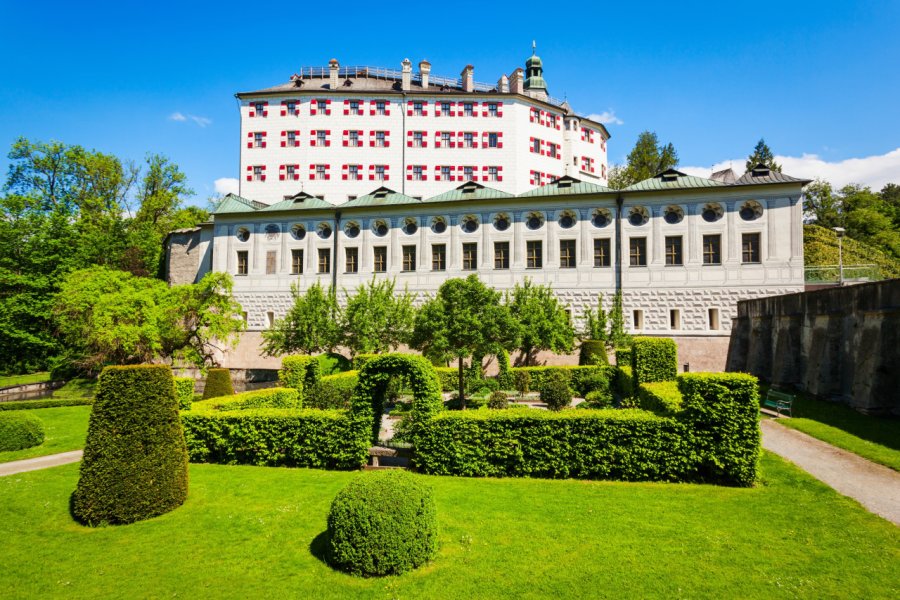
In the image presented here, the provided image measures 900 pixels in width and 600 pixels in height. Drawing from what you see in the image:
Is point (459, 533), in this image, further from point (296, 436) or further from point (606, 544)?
point (296, 436)

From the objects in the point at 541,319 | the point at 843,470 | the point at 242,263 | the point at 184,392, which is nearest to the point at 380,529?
the point at 184,392

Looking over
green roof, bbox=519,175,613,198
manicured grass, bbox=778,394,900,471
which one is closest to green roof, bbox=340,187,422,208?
green roof, bbox=519,175,613,198

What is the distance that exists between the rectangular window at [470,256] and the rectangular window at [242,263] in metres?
15.7

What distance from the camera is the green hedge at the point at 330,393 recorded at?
17062 mm

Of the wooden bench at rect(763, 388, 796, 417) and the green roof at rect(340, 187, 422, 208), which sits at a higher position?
the green roof at rect(340, 187, 422, 208)

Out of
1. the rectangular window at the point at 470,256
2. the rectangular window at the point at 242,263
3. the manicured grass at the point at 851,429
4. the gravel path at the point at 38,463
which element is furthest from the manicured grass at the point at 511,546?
the rectangular window at the point at 242,263

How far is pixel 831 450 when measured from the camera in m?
12.1

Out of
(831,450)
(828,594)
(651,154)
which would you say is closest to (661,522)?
(828,594)

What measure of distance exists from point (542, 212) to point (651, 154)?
30928 millimetres

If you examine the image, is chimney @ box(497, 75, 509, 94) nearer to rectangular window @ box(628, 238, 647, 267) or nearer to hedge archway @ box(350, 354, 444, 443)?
rectangular window @ box(628, 238, 647, 267)

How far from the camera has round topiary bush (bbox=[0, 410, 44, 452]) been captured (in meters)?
13.8

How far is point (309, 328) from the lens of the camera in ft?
96.7

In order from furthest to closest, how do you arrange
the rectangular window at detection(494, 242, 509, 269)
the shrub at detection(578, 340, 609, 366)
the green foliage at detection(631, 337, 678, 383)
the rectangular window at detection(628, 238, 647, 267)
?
1. the rectangular window at detection(494, 242, 509, 269)
2. the rectangular window at detection(628, 238, 647, 267)
3. the shrub at detection(578, 340, 609, 366)
4. the green foliage at detection(631, 337, 678, 383)

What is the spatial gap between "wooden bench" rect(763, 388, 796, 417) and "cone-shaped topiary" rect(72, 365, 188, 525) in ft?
57.5
